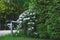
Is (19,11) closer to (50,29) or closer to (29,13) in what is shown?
(29,13)

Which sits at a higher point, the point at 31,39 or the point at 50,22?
the point at 50,22

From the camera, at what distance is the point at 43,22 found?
517 inches

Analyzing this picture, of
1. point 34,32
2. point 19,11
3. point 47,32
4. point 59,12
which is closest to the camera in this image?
point 59,12

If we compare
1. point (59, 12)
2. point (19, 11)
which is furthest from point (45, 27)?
point (19, 11)

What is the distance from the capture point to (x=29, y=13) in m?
14.0

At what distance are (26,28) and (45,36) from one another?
1.43 metres

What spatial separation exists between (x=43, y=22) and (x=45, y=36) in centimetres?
71

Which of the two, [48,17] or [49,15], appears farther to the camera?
[48,17]

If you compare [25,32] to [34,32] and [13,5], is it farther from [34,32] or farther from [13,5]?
[13,5]

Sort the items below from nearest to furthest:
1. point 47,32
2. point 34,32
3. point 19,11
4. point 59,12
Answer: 1. point 59,12
2. point 47,32
3. point 34,32
4. point 19,11

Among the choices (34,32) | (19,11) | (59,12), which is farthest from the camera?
(19,11)

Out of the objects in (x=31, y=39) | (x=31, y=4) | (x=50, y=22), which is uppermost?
(x=31, y=4)

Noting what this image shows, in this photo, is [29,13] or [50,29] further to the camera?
[29,13]

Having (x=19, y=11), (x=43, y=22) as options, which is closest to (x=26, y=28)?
(x=43, y=22)
